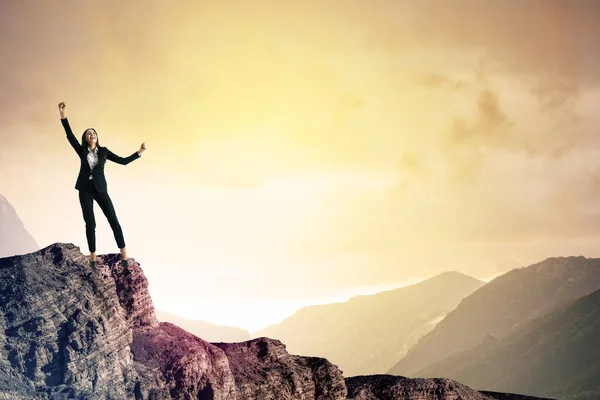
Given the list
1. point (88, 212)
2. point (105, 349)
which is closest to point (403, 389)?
point (105, 349)

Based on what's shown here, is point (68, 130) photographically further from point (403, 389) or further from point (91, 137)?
point (403, 389)

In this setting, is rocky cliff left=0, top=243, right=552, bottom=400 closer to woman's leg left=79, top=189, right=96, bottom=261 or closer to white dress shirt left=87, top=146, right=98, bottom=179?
woman's leg left=79, top=189, right=96, bottom=261

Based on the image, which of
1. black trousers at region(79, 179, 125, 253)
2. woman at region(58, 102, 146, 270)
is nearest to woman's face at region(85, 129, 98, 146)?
woman at region(58, 102, 146, 270)

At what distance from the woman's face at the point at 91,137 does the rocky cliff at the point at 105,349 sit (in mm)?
31829

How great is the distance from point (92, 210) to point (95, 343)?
110 feet

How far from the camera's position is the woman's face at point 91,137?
32.6 metres

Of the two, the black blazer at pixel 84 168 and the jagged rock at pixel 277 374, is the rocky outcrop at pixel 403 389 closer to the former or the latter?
the jagged rock at pixel 277 374

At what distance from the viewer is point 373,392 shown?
8531cm

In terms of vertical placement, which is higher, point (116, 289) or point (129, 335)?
point (116, 289)

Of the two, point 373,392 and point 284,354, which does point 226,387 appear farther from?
point 373,392

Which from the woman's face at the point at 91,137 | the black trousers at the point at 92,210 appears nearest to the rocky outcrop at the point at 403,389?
the black trousers at the point at 92,210

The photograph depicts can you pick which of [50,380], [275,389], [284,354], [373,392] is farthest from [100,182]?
[373,392]

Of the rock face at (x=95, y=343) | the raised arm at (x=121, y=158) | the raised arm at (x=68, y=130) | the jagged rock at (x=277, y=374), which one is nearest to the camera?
the raised arm at (x=68, y=130)

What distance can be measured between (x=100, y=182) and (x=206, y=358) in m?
41.8
